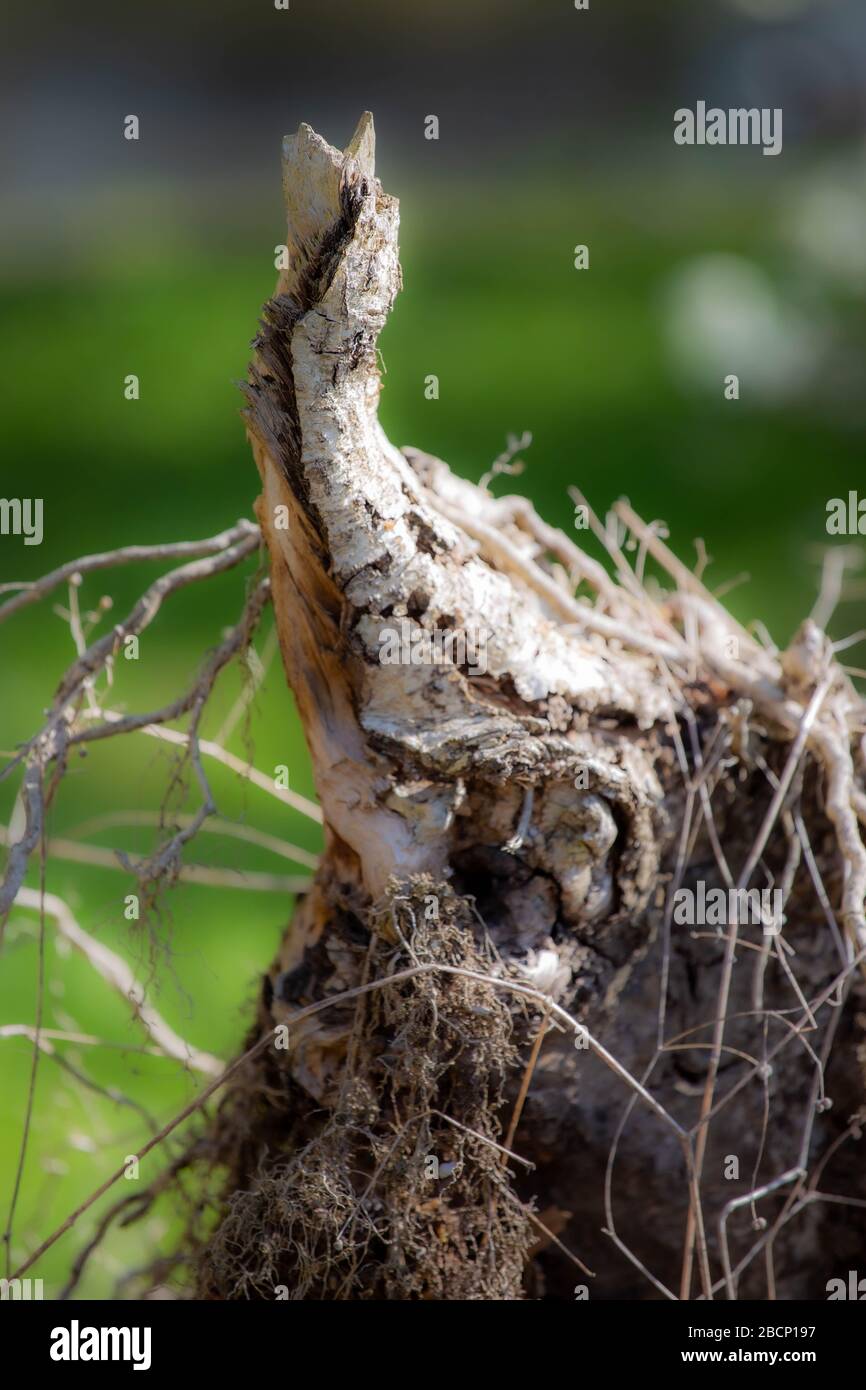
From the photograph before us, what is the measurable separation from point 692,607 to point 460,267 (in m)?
3.77

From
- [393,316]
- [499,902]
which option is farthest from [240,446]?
[499,902]

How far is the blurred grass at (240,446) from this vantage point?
209cm

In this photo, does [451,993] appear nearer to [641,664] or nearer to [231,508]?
[641,664]

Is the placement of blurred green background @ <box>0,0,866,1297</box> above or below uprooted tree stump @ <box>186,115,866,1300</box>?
above

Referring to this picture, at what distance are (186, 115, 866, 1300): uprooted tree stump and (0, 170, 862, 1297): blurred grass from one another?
69 cm

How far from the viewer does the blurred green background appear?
228 cm

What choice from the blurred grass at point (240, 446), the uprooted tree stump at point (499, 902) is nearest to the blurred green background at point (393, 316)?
the blurred grass at point (240, 446)

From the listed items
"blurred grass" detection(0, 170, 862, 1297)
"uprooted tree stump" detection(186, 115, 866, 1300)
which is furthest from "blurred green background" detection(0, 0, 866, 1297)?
"uprooted tree stump" detection(186, 115, 866, 1300)

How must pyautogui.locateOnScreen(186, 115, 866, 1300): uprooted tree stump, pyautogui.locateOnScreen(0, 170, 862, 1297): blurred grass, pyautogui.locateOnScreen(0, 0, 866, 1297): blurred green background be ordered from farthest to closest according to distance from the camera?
1. pyautogui.locateOnScreen(0, 0, 866, 1297): blurred green background
2. pyautogui.locateOnScreen(0, 170, 862, 1297): blurred grass
3. pyautogui.locateOnScreen(186, 115, 866, 1300): uprooted tree stump

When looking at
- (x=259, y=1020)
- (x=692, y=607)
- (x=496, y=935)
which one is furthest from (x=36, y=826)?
(x=692, y=607)

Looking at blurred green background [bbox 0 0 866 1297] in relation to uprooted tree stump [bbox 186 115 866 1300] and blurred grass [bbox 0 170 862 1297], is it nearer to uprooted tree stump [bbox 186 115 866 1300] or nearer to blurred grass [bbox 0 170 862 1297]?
blurred grass [bbox 0 170 862 1297]

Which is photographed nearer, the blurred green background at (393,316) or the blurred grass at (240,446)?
the blurred grass at (240,446)

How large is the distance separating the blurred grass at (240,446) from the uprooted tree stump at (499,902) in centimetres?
69

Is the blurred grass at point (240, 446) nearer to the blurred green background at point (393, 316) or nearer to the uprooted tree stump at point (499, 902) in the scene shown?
the blurred green background at point (393, 316)
